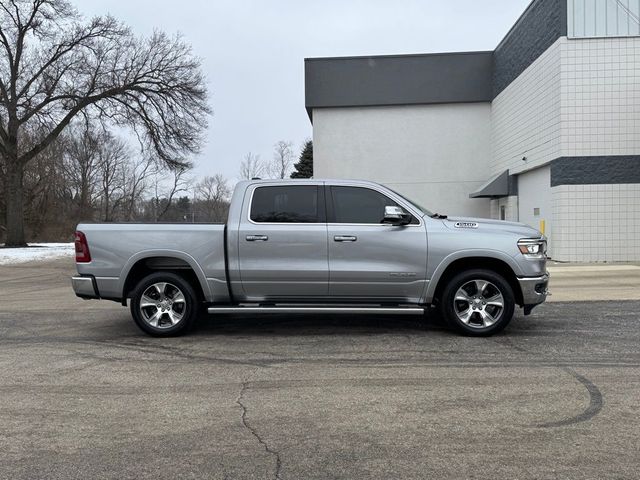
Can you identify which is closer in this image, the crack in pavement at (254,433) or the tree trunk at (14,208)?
the crack in pavement at (254,433)

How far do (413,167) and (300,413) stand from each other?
23.3 meters

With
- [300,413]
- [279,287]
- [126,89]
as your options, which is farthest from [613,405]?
[126,89]

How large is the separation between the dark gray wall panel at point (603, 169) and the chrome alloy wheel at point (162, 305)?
14.0 meters

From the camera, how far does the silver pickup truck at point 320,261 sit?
21.9 ft

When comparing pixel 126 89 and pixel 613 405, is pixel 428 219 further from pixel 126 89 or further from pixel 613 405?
pixel 126 89

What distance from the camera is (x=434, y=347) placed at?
20.9 feet

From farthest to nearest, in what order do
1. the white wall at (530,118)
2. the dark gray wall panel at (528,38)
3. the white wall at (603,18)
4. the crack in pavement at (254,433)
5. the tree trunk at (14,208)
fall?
the tree trunk at (14,208) → the white wall at (530,118) → the dark gray wall panel at (528,38) → the white wall at (603,18) → the crack in pavement at (254,433)

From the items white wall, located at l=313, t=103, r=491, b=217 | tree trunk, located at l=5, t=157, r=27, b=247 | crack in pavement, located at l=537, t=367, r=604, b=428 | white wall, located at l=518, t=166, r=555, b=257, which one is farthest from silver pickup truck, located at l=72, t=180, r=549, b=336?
tree trunk, located at l=5, t=157, r=27, b=247

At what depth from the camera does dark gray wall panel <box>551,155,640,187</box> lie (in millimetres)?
16562

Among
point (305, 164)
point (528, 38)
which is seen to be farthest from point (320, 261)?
point (305, 164)

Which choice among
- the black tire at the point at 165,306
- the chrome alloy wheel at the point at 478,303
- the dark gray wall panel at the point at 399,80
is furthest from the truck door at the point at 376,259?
the dark gray wall panel at the point at 399,80

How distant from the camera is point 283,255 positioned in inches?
267

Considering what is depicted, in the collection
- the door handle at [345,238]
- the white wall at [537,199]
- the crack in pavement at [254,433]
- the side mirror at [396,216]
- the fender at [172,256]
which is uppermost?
the white wall at [537,199]

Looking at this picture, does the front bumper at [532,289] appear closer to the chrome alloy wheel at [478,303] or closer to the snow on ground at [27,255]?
the chrome alloy wheel at [478,303]
